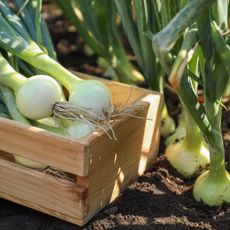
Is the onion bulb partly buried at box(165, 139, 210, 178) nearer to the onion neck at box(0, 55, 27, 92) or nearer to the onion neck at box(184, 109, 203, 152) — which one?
the onion neck at box(184, 109, 203, 152)

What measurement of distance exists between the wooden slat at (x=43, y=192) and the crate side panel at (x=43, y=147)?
5 cm

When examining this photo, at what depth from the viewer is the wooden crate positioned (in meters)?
1.49

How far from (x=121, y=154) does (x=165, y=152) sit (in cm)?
28

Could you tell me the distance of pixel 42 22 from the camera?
1.85 m

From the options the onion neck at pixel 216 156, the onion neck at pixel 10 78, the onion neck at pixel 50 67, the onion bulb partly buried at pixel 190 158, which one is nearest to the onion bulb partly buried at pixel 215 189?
the onion neck at pixel 216 156

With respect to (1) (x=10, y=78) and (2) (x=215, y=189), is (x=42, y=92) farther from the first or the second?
(2) (x=215, y=189)

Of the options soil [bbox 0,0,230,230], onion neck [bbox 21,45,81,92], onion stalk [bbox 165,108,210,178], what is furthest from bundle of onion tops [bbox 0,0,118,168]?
onion stalk [bbox 165,108,210,178]

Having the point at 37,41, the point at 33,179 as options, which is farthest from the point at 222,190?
the point at 37,41

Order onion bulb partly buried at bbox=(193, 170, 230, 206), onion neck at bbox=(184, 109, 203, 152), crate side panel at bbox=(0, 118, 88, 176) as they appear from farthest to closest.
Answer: onion neck at bbox=(184, 109, 203, 152) → onion bulb partly buried at bbox=(193, 170, 230, 206) → crate side panel at bbox=(0, 118, 88, 176)

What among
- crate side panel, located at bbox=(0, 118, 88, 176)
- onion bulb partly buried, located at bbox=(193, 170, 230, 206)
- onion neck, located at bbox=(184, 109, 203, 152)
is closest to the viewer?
crate side panel, located at bbox=(0, 118, 88, 176)

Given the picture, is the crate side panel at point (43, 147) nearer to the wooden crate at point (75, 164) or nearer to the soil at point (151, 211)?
the wooden crate at point (75, 164)

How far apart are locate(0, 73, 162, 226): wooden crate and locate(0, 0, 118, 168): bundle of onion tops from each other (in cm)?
5

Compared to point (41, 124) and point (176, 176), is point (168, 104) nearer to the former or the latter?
point (176, 176)

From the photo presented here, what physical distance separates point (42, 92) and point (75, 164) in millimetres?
211
